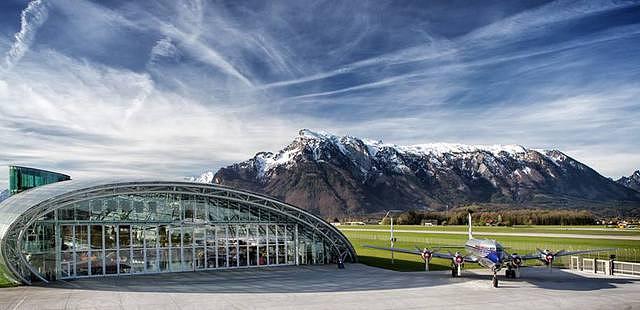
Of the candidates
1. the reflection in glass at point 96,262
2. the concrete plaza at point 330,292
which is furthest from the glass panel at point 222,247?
the reflection in glass at point 96,262

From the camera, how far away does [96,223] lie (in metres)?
37.0

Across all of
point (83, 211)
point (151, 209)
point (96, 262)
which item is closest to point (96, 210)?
point (83, 211)

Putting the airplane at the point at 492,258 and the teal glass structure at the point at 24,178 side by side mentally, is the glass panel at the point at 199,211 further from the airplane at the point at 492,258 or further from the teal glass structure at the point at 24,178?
the teal glass structure at the point at 24,178

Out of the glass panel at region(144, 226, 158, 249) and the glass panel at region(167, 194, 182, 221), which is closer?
the glass panel at region(144, 226, 158, 249)

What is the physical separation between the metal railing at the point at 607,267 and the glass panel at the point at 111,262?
3467 cm

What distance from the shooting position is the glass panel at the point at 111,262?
1459 inches

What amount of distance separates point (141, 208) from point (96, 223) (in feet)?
10.7

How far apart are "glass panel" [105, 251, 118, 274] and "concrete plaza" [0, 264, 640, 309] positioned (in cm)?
162

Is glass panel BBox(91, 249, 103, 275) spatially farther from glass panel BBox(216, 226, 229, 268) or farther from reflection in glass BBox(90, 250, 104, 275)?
glass panel BBox(216, 226, 229, 268)

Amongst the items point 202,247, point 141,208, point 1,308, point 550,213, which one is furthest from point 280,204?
point 550,213

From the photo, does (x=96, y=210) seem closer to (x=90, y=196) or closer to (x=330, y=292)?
(x=90, y=196)

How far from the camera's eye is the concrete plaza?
2528 cm

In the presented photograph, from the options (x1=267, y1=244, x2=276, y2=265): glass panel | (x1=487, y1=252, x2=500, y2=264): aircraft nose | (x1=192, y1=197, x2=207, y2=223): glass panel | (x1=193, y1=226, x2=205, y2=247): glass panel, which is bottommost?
(x1=267, y1=244, x2=276, y2=265): glass panel

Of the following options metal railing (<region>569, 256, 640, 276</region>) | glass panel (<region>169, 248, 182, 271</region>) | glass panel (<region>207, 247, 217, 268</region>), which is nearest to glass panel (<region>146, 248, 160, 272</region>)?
glass panel (<region>169, 248, 182, 271</region>)
